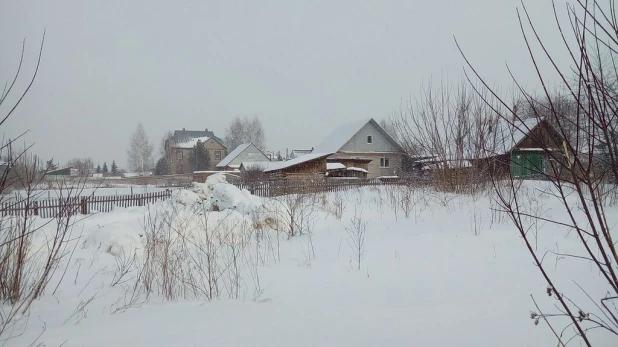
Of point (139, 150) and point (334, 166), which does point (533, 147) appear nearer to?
point (334, 166)

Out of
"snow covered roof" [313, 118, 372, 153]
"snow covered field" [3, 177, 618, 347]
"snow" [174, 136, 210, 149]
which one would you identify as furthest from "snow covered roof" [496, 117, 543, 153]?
"snow" [174, 136, 210, 149]

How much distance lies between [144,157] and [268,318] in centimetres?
6127

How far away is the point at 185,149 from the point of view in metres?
54.5

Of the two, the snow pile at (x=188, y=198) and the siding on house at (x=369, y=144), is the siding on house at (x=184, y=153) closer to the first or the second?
the siding on house at (x=369, y=144)

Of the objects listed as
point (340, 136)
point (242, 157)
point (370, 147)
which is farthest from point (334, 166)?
point (242, 157)

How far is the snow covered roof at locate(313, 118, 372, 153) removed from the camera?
1184 inches

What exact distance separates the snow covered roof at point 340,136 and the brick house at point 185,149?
23680mm

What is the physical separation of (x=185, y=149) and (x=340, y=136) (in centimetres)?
3217

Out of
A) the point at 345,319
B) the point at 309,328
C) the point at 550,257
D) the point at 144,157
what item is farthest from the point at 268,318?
the point at 144,157

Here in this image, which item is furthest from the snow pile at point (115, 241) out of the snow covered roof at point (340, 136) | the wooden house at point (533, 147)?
the snow covered roof at point (340, 136)

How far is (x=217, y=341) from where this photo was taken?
2.19 m

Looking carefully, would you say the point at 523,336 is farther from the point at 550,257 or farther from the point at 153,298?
the point at 153,298

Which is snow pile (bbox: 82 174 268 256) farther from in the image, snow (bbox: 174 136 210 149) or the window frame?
snow (bbox: 174 136 210 149)

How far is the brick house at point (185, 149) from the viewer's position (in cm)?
5217
